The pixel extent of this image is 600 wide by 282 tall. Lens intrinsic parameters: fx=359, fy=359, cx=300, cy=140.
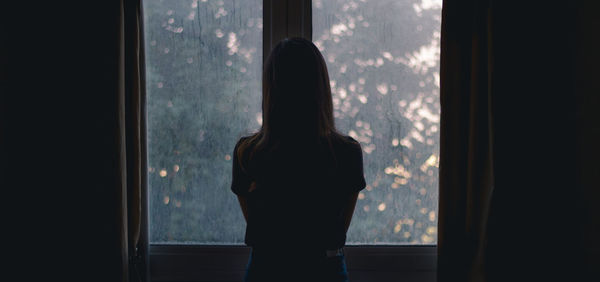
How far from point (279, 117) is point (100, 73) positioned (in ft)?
2.46

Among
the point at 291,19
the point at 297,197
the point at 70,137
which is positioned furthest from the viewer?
the point at 291,19

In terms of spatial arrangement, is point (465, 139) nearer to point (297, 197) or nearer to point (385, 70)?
point (385, 70)

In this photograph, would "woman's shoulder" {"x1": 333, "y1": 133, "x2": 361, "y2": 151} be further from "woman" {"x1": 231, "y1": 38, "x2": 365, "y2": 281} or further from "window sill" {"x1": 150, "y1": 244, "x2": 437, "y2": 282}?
"window sill" {"x1": 150, "y1": 244, "x2": 437, "y2": 282}

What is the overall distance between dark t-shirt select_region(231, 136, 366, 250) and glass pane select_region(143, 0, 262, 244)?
63cm

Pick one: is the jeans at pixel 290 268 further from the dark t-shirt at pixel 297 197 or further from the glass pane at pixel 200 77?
the glass pane at pixel 200 77

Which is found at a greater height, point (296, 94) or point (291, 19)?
point (291, 19)

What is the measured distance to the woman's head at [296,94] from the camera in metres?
0.97

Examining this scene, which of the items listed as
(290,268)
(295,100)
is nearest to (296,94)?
(295,100)

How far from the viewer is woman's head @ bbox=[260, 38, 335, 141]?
970 millimetres

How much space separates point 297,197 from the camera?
936 millimetres

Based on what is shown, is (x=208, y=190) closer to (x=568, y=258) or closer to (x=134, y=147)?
(x=134, y=147)

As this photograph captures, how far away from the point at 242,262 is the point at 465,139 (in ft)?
3.44

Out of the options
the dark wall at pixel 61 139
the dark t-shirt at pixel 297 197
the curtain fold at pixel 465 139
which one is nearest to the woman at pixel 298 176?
the dark t-shirt at pixel 297 197

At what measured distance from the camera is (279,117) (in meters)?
0.98
